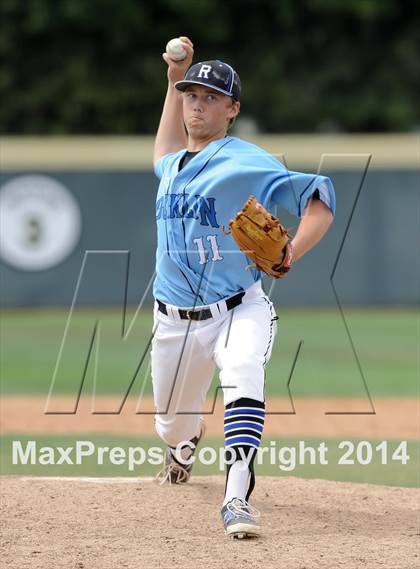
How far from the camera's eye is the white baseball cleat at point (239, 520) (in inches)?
178

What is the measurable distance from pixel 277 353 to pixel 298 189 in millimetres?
7536

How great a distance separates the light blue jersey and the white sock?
0.75m

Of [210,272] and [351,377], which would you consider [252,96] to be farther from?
[210,272]

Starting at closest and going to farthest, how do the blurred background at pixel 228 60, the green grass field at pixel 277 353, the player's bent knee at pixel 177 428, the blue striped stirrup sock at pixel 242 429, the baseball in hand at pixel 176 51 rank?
→ the blue striped stirrup sock at pixel 242 429, the player's bent knee at pixel 177 428, the baseball in hand at pixel 176 51, the green grass field at pixel 277 353, the blurred background at pixel 228 60

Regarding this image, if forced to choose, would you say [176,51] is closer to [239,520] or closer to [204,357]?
[204,357]

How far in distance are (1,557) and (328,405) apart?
508 centimetres

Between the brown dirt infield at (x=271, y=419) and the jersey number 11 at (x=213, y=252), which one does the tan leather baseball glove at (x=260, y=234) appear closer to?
the jersey number 11 at (x=213, y=252)

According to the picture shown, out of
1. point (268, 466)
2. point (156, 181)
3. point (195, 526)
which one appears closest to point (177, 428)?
point (195, 526)

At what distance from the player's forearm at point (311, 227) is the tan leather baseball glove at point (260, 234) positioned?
0.26ft

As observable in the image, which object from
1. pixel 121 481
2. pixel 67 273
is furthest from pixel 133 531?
pixel 67 273

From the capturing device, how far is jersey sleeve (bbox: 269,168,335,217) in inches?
190

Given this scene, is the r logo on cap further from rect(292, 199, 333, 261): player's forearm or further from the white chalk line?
the white chalk line

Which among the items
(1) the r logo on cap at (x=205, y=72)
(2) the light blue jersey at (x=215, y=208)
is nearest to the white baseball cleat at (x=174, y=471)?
(2) the light blue jersey at (x=215, y=208)

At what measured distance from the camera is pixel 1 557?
13.9ft
